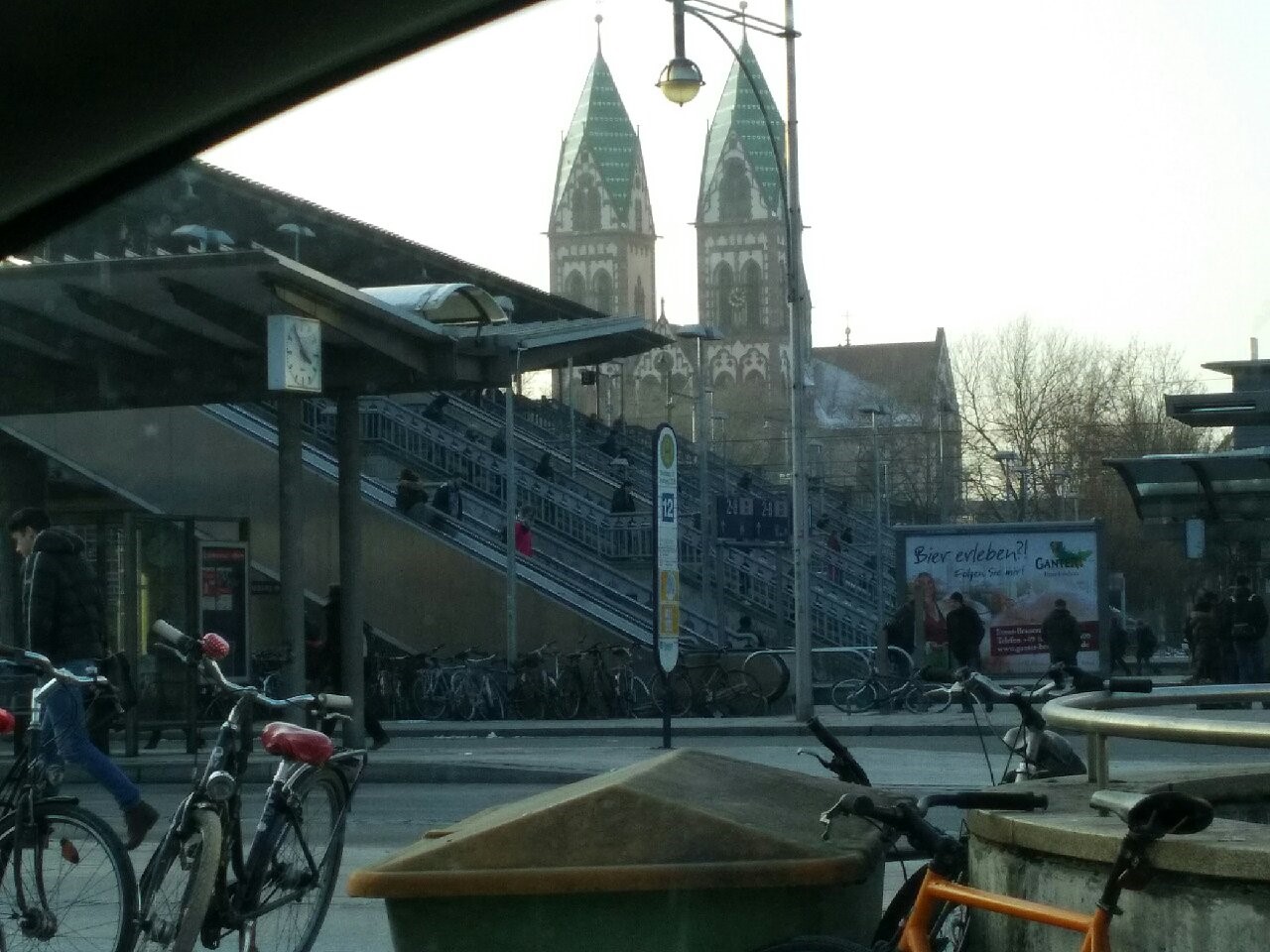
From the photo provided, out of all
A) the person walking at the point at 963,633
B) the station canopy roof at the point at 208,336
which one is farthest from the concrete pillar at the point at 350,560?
the person walking at the point at 963,633

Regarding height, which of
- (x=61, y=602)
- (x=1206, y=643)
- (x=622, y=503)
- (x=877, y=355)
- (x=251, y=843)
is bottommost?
(x=1206, y=643)

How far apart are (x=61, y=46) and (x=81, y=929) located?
3110mm

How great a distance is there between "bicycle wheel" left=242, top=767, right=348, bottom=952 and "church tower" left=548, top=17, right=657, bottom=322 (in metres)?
116

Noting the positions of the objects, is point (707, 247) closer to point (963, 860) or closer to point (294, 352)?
point (294, 352)

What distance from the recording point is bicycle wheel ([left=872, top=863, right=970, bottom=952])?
4266 mm

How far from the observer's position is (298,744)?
6.43 meters

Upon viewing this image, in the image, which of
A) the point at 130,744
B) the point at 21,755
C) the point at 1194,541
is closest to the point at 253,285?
the point at 130,744

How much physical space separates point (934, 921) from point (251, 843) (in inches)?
120

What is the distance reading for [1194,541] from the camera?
21469 mm

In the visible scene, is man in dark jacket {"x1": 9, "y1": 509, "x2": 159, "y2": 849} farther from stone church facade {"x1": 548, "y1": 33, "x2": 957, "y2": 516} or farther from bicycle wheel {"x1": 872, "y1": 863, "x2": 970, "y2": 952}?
stone church facade {"x1": 548, "y1": 33, "x2": 957, "y2": 516}

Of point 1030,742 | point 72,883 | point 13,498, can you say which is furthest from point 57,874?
point 13,498

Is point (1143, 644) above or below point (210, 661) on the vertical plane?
below

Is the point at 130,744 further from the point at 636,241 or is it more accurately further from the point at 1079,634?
the point at 636,241

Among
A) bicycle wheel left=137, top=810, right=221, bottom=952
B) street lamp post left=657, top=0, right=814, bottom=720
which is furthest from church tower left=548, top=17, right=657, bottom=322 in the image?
bicycle wheel left=137, top=810, right=221, bottom=952
